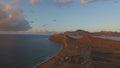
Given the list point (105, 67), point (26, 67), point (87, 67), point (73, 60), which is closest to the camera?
point (87, 67)

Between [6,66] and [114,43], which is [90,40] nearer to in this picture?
[114,43]

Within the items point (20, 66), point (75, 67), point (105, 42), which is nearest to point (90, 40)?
point (105, 42)

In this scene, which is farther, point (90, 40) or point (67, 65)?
point (90, 40)

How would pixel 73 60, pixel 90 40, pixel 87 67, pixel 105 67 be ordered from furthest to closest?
pixel 90 40, pixel 73 60, pixel 105 67, pixel 87 67

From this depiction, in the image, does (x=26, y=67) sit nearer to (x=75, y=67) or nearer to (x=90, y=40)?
(x=75, y=67)

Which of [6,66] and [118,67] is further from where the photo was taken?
[6,66]

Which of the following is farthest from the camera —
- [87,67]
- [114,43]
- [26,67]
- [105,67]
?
[114,43]

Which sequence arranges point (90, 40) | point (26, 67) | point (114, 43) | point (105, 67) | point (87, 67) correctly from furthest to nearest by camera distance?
point (90, 40)
point (114, 43)
point (26, 67)
point (105, 67)
point (87, 67)

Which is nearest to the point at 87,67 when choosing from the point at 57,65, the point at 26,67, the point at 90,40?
the point at 57,65
